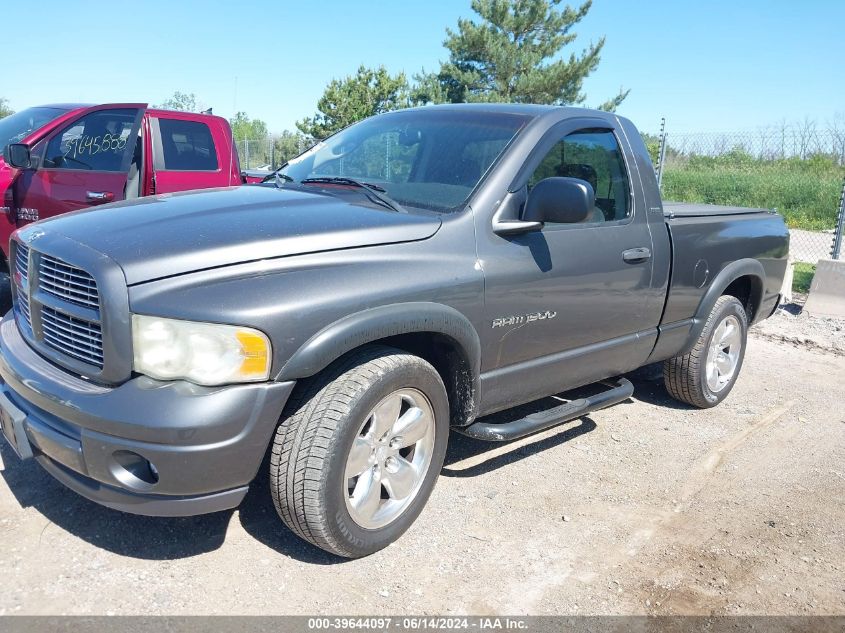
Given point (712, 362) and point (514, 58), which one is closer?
point (712, 362)

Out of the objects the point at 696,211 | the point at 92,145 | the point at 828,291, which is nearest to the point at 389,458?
the point at 696,211

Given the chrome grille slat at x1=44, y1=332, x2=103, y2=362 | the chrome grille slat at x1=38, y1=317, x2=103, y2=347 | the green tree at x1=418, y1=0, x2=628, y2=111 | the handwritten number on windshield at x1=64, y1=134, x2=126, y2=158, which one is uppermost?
the green tree at x1=418, y1=0, x2=628, y2=111

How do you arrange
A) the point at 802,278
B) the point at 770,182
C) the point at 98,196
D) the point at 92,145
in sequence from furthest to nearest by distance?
the point at 770,182 → the point at 802,278 → the point at 92,145 → the point at 98,196

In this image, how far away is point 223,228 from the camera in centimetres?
273

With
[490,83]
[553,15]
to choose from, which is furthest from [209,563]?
[553,15]

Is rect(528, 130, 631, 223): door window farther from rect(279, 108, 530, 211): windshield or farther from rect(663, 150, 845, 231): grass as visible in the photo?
rect(663, 150, 845, 231): grass

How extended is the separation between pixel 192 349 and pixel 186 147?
16.5 feet

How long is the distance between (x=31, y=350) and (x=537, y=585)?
2268 mm

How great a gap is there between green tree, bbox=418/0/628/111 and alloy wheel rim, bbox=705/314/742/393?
62.3 ft

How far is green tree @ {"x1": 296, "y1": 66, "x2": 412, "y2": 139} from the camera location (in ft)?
91.1

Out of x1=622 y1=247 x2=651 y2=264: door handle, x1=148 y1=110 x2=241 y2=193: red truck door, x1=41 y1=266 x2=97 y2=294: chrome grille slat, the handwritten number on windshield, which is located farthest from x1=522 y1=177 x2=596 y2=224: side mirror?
the handwritten number on windshield

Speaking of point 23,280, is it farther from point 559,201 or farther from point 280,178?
point 559,201

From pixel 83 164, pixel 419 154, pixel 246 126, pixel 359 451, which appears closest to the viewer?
pixel 359 451

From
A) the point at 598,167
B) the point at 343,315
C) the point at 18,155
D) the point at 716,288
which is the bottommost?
the point at 716,288
